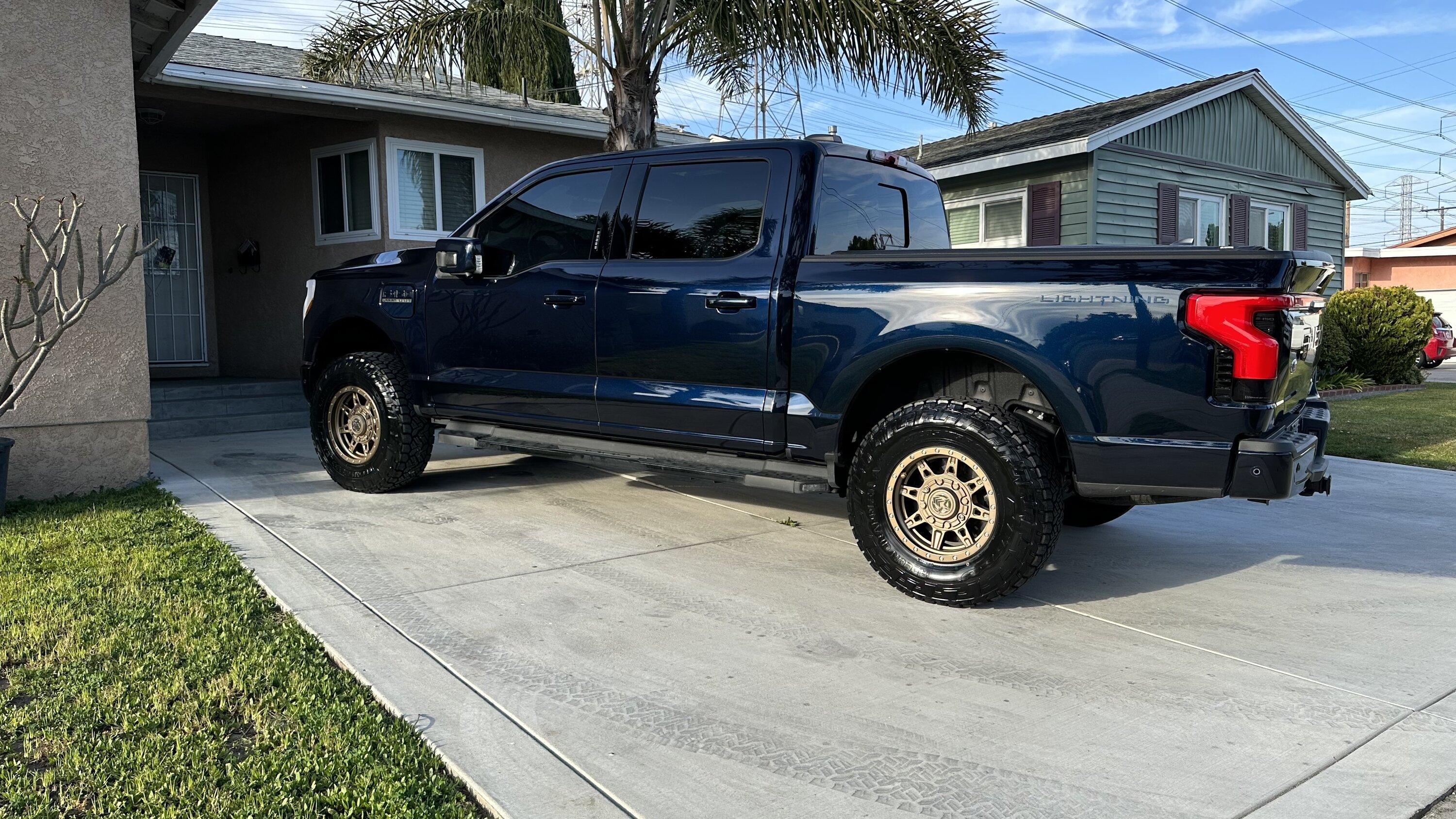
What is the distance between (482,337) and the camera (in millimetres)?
6168

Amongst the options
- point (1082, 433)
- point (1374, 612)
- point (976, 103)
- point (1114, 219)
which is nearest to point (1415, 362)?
point (1114, 219)

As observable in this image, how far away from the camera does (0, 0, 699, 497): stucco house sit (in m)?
6.70

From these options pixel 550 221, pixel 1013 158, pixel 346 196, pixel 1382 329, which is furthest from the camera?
pixel 1013 158

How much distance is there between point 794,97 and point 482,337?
633 centimetres

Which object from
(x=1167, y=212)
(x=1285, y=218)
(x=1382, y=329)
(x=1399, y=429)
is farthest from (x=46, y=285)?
(x=1285, y=218)

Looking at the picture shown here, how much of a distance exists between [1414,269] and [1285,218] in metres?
23.6

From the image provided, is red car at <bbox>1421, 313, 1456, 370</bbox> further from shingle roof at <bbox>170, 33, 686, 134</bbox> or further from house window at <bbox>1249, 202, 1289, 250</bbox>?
shingle roof at <bbox>170, 33, 686, 134</bbox>

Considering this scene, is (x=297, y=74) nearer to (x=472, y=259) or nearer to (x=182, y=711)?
(x=472, y=259)

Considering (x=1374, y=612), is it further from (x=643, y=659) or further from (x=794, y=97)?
(x=794, y=97)

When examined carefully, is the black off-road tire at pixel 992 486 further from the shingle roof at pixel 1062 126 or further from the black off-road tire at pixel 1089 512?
the shingle roof at pixel 1062 126

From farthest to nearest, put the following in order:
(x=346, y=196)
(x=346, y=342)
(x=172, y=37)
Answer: (x=346, y=196) → (x=172, y=37) → (x=346, y=342)

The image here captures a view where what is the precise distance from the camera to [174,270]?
1243 cm

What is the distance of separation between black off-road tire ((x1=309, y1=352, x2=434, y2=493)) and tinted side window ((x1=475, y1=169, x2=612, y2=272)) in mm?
1044

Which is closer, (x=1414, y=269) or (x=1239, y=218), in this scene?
(x=1239, y=218)
